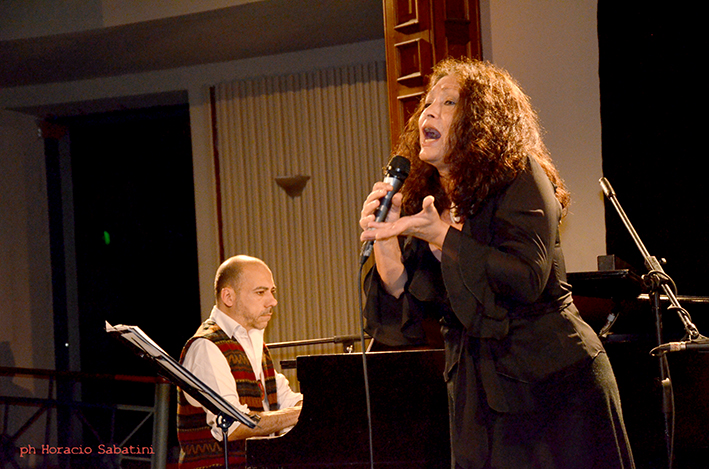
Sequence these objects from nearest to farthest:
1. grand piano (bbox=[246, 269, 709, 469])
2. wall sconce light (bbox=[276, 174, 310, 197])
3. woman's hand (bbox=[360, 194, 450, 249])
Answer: woman's hand (bbox=[360, 194, 450, 249]), grand piano (bbox=[246, 269, 709, 469]), wall sconce light (bbox=[276, 174, 310, 197])

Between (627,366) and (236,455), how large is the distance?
5.75 feet

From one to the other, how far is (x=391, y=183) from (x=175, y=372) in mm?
832

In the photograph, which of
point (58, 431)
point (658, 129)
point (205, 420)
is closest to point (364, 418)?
point (205, 420)

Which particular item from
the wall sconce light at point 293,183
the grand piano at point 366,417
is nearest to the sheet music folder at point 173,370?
the grand piano at point 366,417

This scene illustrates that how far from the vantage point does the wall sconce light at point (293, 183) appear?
6.16m

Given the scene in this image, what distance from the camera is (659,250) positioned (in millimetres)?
4074

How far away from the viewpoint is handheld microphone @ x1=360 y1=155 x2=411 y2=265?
1.51 metres

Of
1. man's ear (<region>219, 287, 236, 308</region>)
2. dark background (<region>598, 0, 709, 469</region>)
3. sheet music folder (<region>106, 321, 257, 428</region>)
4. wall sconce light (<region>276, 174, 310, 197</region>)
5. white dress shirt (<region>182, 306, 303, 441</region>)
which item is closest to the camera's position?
sheet music folder (<region>106, 321, 257, 428</region>)

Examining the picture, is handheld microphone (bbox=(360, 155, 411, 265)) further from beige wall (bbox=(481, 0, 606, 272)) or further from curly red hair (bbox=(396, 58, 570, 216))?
beige wall (bbox=(481, 0, 606, 272))

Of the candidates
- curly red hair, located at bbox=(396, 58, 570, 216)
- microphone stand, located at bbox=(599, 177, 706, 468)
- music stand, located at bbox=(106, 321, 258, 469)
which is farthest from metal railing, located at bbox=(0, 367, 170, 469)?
curly red hair, located at bbox=(396, 58, 570, 216)

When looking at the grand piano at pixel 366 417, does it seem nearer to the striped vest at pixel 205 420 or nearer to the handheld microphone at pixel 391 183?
the striped vest at pixel 205 420

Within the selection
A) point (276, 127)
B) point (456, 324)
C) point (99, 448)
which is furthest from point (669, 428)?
point (99, 448)

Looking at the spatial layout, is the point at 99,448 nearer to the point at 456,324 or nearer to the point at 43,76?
the point at 43,76

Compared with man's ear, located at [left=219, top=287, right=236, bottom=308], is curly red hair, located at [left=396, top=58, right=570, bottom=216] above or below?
above
